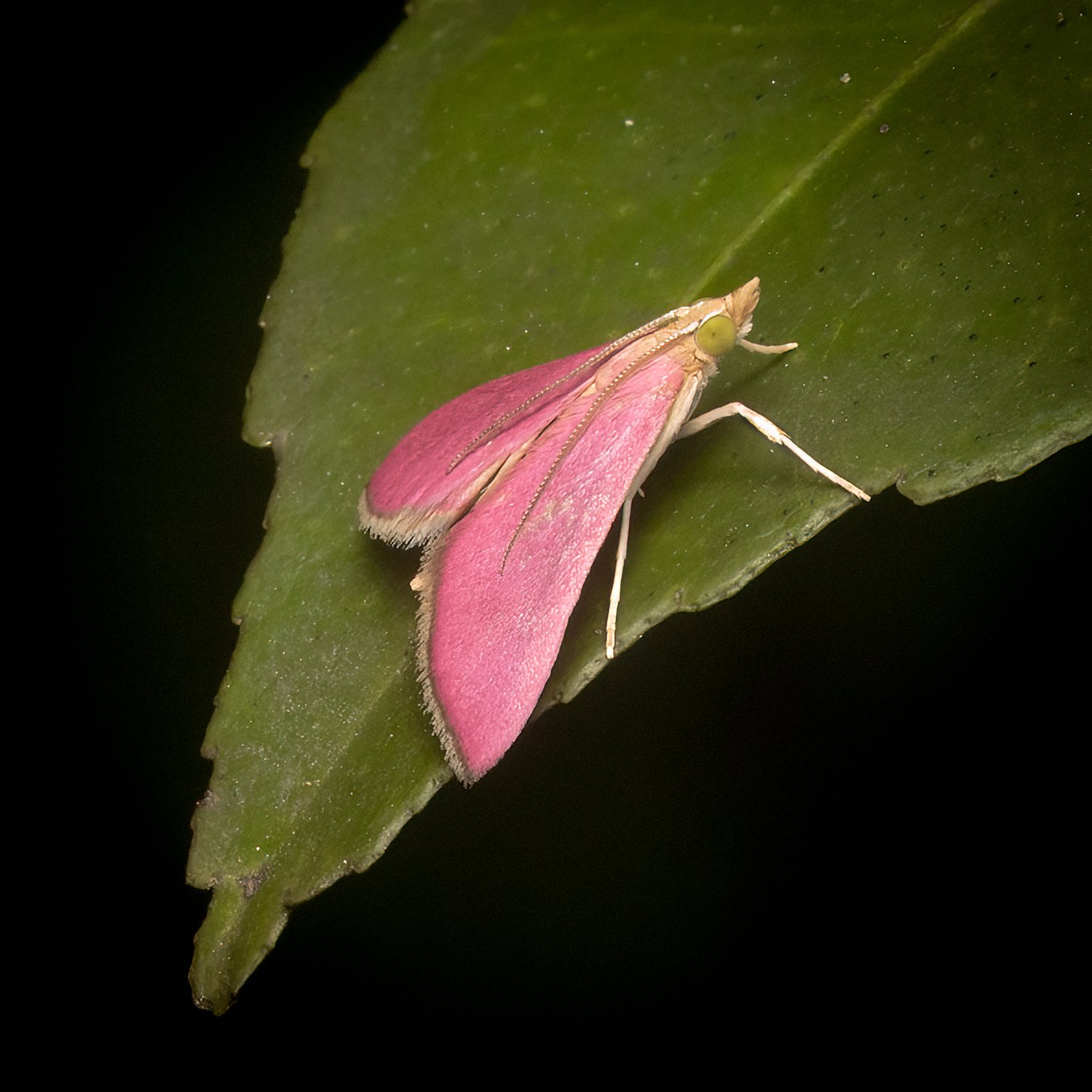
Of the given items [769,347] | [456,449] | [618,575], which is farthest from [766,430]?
[456,449]

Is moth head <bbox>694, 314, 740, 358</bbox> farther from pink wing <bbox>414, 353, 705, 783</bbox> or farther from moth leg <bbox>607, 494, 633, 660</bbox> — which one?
moth leg <bbox>607, 494, 633, 660</bbox>

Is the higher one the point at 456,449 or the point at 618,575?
the point at 456,449

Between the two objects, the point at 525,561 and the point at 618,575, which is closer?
the point at 618,575

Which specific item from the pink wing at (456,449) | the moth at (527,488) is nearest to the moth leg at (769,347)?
the moth at (527,488)

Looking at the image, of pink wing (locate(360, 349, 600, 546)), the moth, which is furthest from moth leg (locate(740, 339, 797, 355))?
pink wing (locate(360, 349, 600, 546))

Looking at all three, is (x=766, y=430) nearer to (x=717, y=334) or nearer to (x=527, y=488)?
(x=717, y=334)

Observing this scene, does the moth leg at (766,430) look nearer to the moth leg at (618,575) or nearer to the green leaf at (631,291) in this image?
the green leaf at (631,291)
